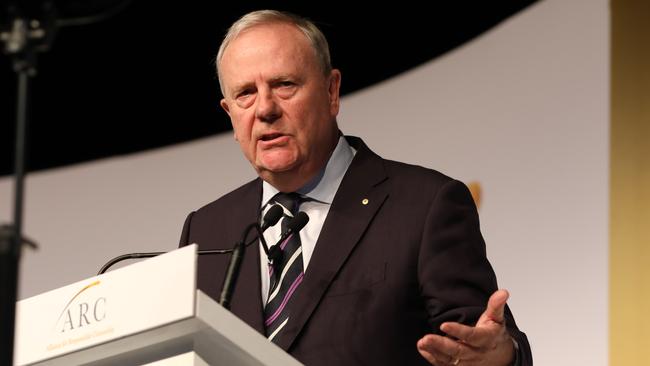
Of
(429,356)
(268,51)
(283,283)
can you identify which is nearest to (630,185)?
(268,51)

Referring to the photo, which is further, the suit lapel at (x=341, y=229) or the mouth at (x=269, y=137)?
the mouth at (x=269, y=137)

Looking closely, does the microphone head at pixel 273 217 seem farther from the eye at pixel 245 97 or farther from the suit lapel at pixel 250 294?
the eye at pixel 245 97

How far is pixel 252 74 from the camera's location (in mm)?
2764

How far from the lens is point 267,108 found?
8.89 feet

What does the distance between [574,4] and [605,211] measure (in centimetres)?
76

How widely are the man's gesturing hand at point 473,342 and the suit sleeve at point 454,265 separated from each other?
20cm

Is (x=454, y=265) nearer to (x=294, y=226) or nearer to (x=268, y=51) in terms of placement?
(x=294, y=226)

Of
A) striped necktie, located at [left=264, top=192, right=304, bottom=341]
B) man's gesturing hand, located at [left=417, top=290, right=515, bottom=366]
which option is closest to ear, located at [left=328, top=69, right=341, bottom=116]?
striped necktie, located at [left=264, top=192, right=304, bottom=341]

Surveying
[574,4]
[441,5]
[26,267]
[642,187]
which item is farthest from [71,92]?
[642,187]

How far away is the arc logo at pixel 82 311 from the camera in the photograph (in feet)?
6.12

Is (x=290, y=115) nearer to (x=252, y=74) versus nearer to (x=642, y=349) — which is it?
(x=252, y=74)

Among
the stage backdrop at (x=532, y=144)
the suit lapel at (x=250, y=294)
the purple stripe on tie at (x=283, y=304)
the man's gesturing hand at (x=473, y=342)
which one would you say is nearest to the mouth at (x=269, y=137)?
the suit lapel at (x=250, y=294)

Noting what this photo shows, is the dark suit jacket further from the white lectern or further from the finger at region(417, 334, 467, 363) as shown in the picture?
the white lectern

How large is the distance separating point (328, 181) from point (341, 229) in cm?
22
